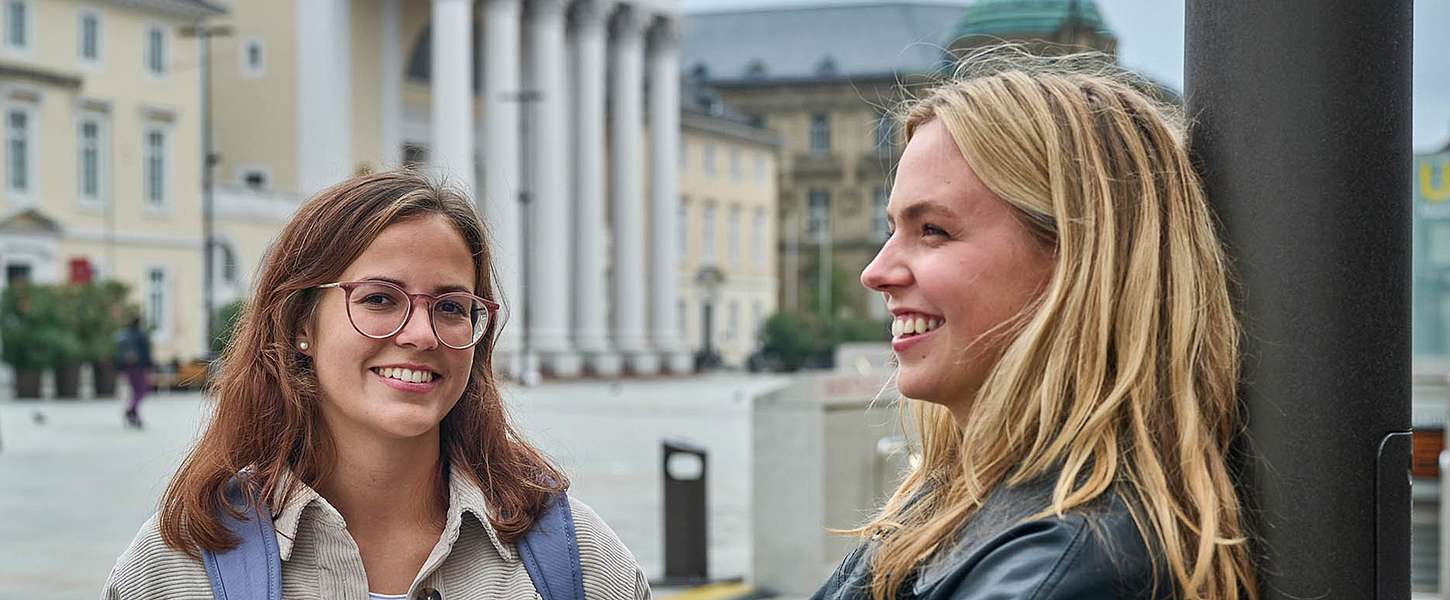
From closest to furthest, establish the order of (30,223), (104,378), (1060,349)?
1. (1060,349)
2. (104,378)
3. (30,223)

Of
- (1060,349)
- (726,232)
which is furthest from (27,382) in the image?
(726,232)

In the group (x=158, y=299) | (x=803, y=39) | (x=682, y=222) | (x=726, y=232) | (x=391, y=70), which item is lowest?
(x=158, y=299)

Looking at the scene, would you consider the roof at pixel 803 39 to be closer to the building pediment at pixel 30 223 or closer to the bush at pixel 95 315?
the building pediment at pixel 30 223

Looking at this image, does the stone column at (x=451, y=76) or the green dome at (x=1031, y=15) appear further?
the stone column at (x=451, y=76)

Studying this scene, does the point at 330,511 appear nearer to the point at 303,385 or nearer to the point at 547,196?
the point at 303,385

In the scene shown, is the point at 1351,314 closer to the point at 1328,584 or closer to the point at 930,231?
the point at 1328,584

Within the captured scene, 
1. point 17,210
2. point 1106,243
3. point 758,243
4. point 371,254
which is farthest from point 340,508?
point 758,243

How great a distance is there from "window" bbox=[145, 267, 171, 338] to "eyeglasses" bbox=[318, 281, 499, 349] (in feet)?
177

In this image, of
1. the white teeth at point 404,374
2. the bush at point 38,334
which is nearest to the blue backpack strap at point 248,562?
the white teeth at point 404,374

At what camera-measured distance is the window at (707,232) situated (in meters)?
96.2

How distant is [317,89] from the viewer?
6506cm

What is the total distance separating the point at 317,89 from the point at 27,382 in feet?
85.3

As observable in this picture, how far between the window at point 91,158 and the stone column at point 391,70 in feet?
54.0

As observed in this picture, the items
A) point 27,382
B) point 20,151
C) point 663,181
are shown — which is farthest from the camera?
point 663,181
